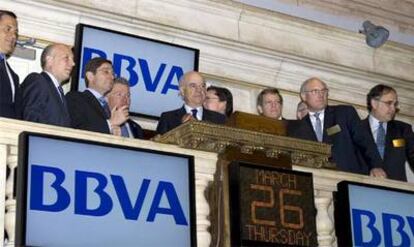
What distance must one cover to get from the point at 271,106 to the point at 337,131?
554 millimetres

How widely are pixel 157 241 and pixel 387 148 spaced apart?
8.65 feet

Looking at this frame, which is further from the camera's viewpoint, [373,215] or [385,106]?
[385,106]

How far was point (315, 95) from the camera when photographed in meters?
7.70

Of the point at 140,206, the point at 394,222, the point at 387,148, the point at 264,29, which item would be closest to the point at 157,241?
the point at 140,206

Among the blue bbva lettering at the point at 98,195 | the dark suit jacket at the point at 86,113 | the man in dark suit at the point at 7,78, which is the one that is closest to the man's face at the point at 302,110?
the dark suit jacket at the point at 86,113

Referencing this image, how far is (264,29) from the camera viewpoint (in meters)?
9.80

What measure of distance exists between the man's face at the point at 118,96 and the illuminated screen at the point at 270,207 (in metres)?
1.03

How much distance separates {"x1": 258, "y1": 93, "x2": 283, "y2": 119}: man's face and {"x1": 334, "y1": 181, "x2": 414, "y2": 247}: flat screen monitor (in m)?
0.97

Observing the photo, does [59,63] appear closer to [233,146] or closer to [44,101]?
[44,101]

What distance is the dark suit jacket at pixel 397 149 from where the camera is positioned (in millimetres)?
7832

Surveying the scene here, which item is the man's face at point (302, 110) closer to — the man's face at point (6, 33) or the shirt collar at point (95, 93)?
the shirt collar at point (95, 93)

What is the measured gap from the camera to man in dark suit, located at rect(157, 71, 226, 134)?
705cm

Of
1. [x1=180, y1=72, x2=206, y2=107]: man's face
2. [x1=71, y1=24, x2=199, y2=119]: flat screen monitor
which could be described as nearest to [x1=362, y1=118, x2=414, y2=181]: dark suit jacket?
[x1=180, y1=72, x2=206, y2=107]: man's face

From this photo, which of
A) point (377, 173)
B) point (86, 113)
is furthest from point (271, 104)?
point (86, 113)
